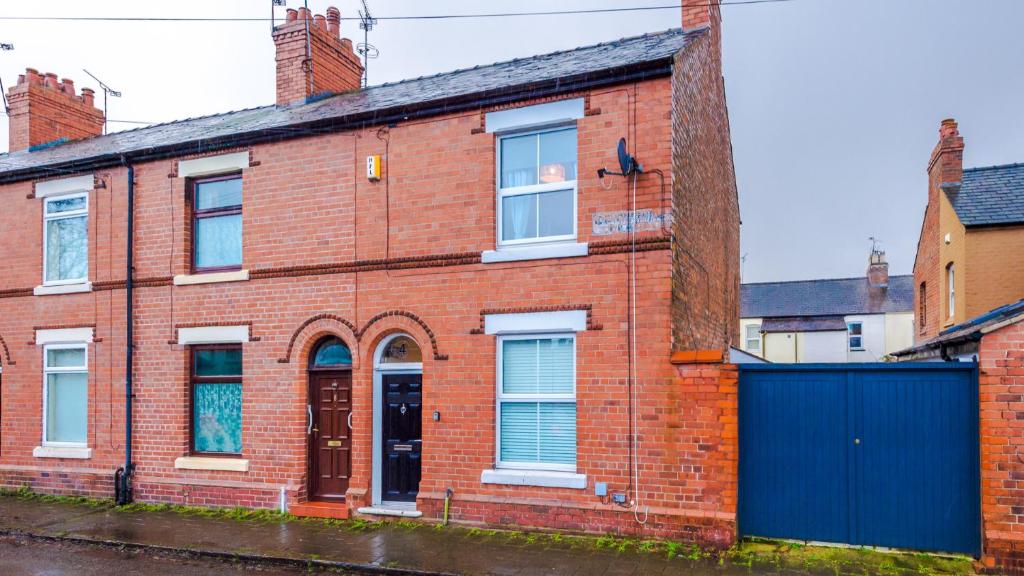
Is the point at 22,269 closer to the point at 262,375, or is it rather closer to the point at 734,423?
the point at 262,375

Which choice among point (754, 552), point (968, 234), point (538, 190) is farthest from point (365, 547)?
point (968, 234)

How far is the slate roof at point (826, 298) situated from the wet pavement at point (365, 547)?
36.8 m

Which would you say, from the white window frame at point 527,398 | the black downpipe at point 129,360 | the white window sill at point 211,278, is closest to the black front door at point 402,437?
the white window frame at point 527,398

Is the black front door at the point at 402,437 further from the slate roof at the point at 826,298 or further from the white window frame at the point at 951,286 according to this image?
the slate roof at the point at 826,298

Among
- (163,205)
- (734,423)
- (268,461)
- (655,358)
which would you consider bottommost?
(268,461)

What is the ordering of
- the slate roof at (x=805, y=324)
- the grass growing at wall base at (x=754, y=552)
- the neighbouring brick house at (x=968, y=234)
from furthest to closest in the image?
the slate roof at (x=805, y=324) < the neighbouring brick house at (x=968, y=234) < the grass growing at wall base at (x=754, y=552)

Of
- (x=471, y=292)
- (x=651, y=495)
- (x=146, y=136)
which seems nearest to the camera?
(x=651, y=495)

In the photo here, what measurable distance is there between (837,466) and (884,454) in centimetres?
50

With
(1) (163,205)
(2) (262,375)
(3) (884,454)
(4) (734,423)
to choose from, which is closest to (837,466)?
(3) (884,454)

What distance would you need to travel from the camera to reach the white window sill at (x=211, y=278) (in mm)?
11383

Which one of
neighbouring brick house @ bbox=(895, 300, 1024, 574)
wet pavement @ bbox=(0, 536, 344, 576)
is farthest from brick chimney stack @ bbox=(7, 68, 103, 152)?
neighbouring brick house @ bbox=(895, 300, 1024, 574)

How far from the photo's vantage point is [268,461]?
10.9 metres

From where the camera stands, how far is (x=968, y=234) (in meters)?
17.0

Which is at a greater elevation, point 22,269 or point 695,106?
point 695,106
